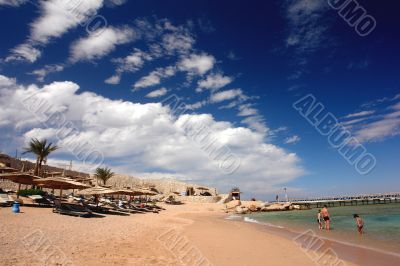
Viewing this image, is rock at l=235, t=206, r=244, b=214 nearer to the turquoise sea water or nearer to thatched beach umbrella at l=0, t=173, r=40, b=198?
the turquoise sea water

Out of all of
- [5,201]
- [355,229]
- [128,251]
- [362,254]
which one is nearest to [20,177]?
[5,201]

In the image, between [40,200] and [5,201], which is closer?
[5,201]

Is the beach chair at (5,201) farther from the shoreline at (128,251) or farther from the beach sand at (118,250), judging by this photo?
the beach sand at (118,250)

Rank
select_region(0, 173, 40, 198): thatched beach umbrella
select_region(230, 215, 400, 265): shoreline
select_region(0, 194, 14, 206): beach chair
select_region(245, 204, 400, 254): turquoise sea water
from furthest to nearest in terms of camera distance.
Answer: select_region(0, 173, 40, 198): thatched beach umbrella
select_region(0, 194, 14, 206): beach chair
select_region(245, 204, 400, 254): turquoise sea water
select_region(230, 215, 400, 265): shoreline

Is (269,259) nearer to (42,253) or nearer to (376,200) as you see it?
(42,253)

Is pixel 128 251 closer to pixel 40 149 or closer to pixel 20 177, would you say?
pixel 20 177

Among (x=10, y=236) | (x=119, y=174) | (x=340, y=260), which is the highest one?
(x=119, y=174)

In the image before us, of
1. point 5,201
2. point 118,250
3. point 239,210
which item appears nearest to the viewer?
point 118,250

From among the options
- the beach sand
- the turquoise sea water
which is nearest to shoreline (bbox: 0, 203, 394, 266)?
the beach sand

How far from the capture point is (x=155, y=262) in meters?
8.24

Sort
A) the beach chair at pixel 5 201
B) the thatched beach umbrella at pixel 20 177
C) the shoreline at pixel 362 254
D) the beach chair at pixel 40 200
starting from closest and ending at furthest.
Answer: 1. the shoreline at pixel 362 254
2. the beach chair at pixel 5 201
3. the thatched beach umbrella at pixel 20 177
4. the beach chair at pixel 40 200

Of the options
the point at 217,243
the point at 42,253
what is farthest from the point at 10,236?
the point at 217,243

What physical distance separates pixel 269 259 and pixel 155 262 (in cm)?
399

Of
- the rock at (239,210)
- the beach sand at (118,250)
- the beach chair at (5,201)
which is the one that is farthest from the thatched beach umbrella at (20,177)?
the rock at (239,210)
